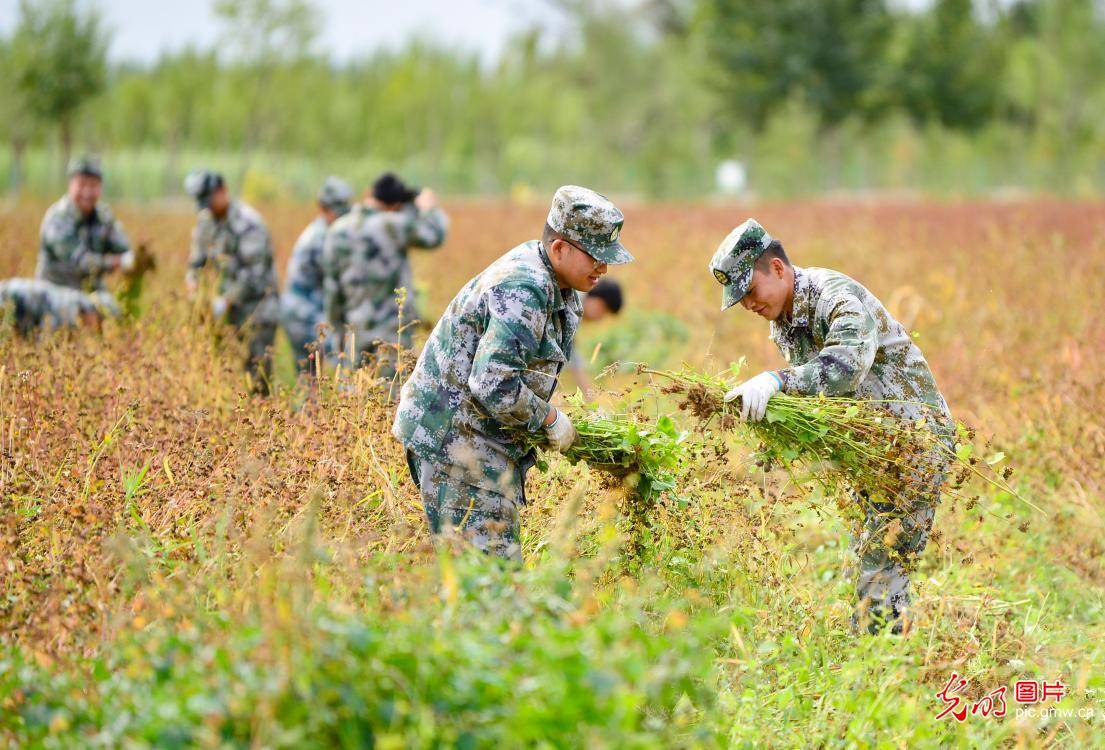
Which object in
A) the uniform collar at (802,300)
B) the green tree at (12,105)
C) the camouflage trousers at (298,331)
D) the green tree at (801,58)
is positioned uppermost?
the green tree at (801,58)

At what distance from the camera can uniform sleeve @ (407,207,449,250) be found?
723 centimetres

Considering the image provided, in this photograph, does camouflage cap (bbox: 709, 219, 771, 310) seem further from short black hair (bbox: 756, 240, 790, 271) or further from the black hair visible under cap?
the black hair visible under cap

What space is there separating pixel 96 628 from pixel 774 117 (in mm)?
42063

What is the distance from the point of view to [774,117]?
140ft

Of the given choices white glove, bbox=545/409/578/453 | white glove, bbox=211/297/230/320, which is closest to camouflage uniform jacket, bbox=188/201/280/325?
white glove, bbox=211/297/230/320

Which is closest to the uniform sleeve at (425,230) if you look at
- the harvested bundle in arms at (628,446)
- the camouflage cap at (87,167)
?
the camouflage cap at (87,167)

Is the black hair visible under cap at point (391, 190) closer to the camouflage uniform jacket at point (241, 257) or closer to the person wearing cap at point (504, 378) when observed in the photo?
the camouflage uniform jacket at point (241, 257)

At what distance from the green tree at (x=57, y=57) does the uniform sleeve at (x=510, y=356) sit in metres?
28.0

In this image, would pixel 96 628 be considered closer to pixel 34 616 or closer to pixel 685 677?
pixel 34 616

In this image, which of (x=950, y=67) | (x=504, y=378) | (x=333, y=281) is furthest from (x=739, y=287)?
(x=950, y=67)

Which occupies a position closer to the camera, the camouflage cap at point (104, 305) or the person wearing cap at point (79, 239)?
the camouflage cap at point (104, 305)

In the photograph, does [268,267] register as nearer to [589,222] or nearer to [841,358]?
[589,222]

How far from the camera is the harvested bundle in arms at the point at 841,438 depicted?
3865 mm

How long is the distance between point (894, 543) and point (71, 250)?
6.44 meters
